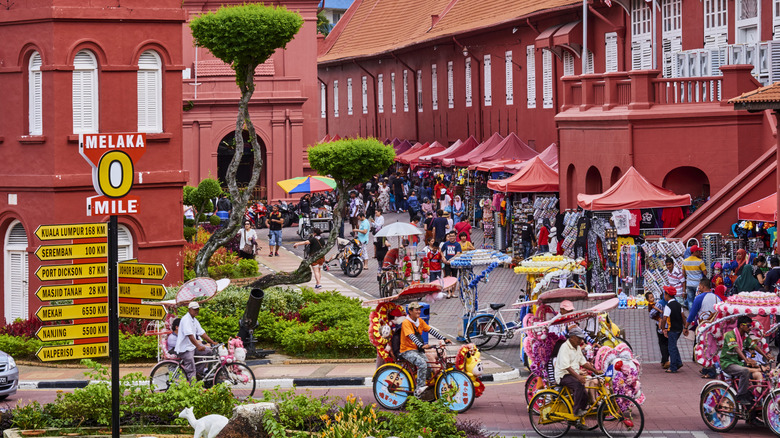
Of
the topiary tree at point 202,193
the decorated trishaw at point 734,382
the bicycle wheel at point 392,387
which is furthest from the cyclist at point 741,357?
the topiary tree at point 202,193

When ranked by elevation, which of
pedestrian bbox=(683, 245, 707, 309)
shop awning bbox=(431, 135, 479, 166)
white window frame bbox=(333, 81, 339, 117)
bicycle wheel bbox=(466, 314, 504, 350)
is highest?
white window frame bbox=(333, 81, 339, 117)

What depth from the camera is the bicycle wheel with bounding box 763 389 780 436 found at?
48.4 feet

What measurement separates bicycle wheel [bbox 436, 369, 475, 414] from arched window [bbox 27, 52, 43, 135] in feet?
35.4

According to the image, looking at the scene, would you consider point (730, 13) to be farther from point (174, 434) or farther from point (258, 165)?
point (174, 434)

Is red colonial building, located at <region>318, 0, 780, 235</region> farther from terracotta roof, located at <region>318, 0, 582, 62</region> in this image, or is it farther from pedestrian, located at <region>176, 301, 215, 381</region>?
pedestrian, located at <region>176, 301, 215, 381</region>

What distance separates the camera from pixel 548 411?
1498 cm

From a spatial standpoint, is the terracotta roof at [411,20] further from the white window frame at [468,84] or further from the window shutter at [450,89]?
the window shutter at [450,89]

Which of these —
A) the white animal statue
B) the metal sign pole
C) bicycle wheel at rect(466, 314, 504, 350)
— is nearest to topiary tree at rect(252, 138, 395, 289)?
bicycle wheel at rect(466, 314, 504, 350)

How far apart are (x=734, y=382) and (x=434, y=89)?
129 ft

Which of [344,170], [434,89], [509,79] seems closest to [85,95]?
[344,170]

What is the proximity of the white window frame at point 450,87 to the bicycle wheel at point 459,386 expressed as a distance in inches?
1389

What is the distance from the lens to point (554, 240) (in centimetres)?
2964

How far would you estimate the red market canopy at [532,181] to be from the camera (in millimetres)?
32719

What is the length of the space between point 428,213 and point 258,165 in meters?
15.6
